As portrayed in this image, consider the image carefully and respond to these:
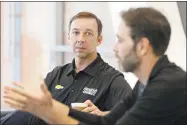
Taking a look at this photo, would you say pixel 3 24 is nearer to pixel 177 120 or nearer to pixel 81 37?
pixel 81 37

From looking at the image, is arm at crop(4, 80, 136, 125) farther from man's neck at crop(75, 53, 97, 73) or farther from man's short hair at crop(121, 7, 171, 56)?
man's neck at crop(75, 53, 97, 73)

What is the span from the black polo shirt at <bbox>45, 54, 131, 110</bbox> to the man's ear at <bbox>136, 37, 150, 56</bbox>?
2.29ft

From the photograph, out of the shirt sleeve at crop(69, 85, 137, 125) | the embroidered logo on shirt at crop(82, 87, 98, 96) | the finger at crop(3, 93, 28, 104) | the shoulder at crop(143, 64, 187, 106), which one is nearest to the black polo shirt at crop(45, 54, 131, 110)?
the embroidered logo on shirt at crop(82, 87, 98, 96)

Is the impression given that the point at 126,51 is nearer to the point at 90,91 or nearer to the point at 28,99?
the point at 28,99

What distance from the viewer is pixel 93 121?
5.00ft

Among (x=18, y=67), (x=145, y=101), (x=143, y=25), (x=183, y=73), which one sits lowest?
(x=18, y=67)

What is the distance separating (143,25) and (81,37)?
0.87 m

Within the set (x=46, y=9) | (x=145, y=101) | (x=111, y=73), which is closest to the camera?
(x=145, y=101)

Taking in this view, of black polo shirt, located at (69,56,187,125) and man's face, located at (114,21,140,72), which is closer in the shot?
black polo shirt, located at (69,56,187,125)

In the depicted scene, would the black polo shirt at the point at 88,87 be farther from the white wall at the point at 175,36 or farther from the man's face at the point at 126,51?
the white wall at the point at 175,36

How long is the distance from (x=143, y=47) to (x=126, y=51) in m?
0.08

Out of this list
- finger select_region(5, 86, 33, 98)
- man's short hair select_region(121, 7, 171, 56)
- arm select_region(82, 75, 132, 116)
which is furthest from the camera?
arm select_region(82, 75, 132, 116)

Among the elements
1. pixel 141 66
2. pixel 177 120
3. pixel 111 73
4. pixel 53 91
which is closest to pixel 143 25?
pixel 141 66

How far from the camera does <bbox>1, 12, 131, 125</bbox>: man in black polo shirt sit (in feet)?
6.97
